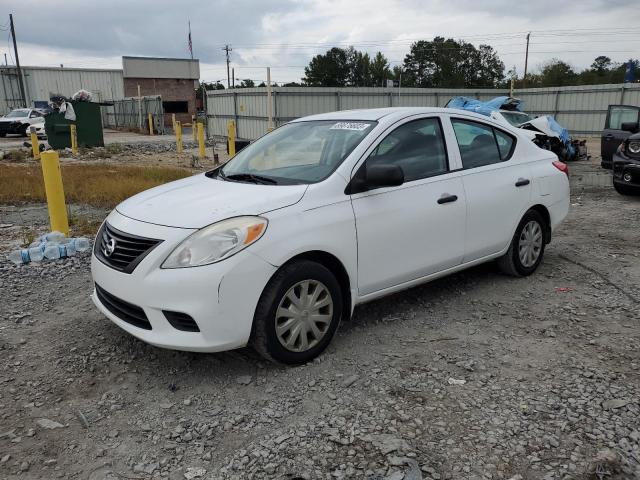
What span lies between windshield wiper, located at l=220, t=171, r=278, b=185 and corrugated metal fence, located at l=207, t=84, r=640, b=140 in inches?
686

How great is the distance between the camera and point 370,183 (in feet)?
12.3

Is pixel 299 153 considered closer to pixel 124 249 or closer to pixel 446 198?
pixel 446 198

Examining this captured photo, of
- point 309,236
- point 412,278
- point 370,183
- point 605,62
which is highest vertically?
point 605,62

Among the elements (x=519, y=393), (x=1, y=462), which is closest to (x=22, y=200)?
(x=1, y=462)

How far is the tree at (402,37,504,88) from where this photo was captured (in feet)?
247

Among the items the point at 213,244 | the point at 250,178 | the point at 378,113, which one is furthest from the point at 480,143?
the point at 213,244

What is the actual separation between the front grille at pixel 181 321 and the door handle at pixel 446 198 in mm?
2099

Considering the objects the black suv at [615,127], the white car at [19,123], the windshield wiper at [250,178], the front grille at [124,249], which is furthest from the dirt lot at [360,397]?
the white car at [19,123]

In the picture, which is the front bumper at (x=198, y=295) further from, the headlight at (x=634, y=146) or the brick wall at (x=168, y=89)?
the brick wall at (x=168, y=89)

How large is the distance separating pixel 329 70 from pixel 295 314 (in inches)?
3457

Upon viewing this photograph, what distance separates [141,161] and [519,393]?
16.2 m

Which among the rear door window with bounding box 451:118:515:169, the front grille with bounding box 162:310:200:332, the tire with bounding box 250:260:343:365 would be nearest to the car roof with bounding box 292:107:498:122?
the rear door window with bounding box 451:118:515:169

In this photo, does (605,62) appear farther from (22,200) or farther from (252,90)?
(22,200)

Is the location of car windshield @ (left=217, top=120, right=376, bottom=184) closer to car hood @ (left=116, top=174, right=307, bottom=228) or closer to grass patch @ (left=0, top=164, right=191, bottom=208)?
car hood @ (left=116, top=174, right=307, bottom=228)
